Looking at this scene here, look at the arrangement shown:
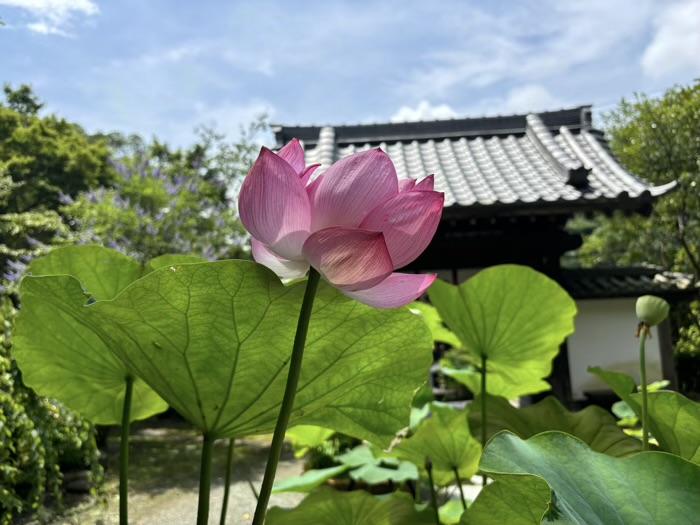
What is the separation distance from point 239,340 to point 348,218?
117 millimetres

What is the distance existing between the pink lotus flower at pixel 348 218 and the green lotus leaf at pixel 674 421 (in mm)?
277

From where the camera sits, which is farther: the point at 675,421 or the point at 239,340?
the point at 675,421

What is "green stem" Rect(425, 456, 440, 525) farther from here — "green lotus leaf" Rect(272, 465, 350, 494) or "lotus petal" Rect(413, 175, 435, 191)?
"lotus petal" Rect(413, 175, 435, 191)

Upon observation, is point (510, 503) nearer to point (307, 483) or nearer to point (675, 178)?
point (307, 483)

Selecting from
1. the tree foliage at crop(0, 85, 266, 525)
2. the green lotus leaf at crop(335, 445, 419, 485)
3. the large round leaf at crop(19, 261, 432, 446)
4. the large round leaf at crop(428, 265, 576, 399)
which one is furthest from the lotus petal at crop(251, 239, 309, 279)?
the tree foliage at crop(0, 85, 266, 525)

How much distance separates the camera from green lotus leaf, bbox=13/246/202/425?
1.63ft

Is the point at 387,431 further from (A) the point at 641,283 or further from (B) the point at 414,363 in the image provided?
(A) the point at 641,283

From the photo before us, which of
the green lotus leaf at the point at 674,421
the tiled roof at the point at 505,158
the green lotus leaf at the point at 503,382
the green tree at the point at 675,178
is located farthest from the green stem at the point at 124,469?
the green tree at the point at 675,178

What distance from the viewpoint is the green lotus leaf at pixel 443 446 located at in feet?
2.40

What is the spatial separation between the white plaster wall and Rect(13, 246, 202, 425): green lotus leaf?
4733mm

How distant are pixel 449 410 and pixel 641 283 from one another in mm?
5017

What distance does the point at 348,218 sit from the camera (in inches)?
11.9

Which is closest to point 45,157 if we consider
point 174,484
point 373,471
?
point 174,484

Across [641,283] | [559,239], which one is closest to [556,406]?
[559,239]
